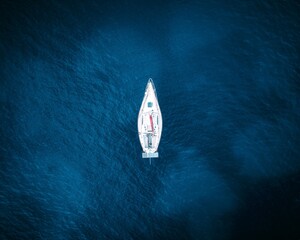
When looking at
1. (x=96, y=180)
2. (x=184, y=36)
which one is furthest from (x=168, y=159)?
(x=184, y=36)

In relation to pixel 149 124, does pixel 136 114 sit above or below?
above

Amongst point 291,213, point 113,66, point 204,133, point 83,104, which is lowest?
point 291,213

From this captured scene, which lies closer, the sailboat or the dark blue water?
the dark blue water

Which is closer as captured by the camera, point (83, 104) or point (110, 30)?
point (83, 104)

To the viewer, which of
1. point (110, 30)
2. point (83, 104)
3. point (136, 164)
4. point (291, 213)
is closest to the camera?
point (291, 213)

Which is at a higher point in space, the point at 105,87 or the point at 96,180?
the point at 105,87

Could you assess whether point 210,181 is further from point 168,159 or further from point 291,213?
point 291,213
